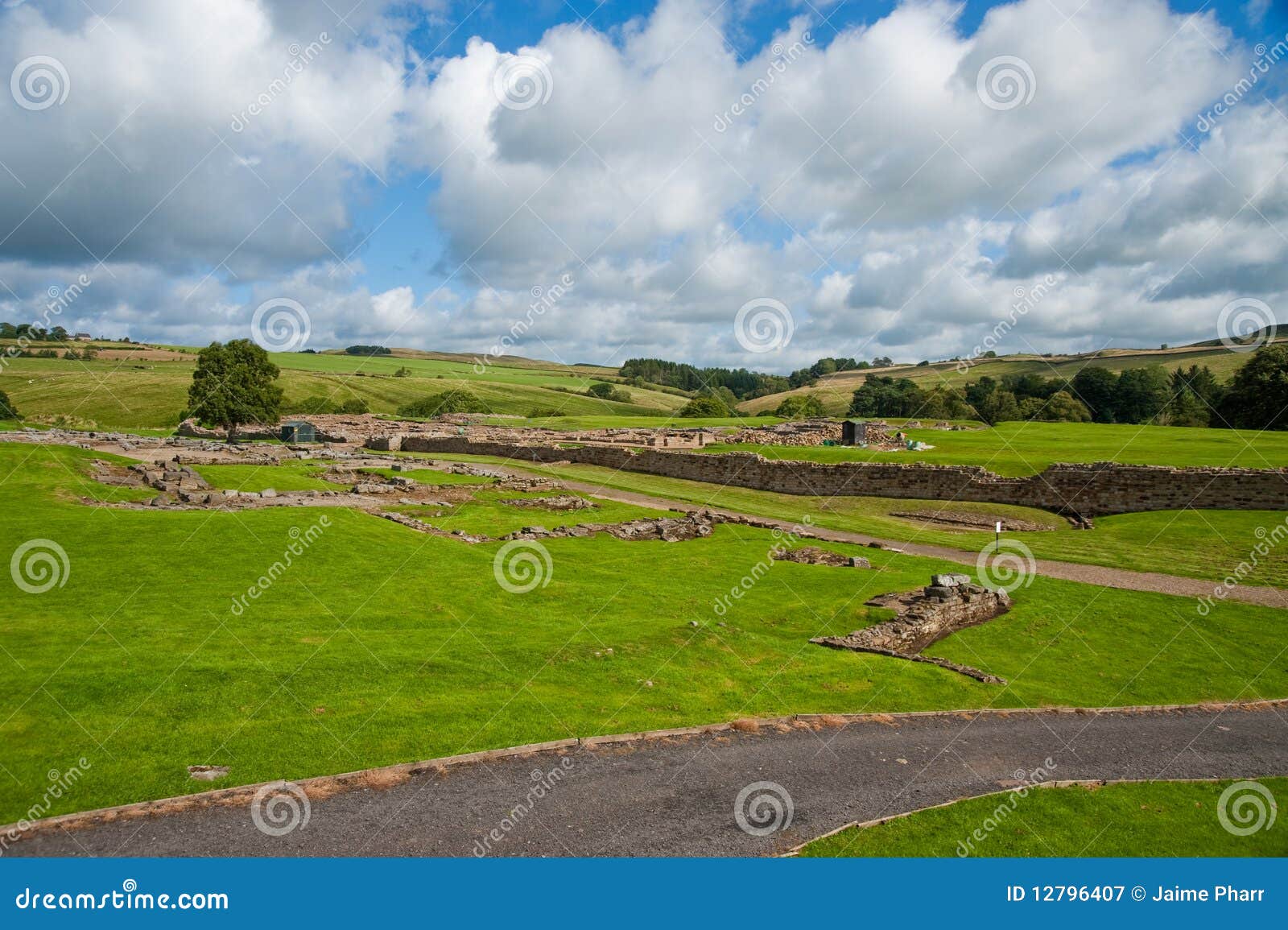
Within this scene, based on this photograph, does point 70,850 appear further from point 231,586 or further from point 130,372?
point 130,372

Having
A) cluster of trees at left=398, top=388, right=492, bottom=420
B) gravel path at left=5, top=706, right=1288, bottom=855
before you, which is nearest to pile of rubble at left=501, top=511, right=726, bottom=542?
gravel path at left=5, top=706, right=1288, bottom=855

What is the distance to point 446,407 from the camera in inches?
4402

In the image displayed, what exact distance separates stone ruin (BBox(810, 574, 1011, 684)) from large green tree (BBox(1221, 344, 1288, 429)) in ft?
179

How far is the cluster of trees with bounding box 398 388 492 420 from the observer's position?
111312 millimetres

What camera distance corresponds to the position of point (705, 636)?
1634cm

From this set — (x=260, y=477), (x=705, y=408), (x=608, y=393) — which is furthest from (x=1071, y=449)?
(x=608, y=393)

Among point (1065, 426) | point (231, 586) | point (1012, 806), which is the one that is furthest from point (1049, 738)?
point (1065, 426)

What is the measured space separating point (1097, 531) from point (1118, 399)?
242 feet

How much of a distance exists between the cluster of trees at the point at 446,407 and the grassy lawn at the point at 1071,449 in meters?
63.3

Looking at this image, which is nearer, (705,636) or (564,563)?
(705,636)

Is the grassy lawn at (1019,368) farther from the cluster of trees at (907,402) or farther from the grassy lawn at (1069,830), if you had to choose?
the grassy lawn at (1069,830)

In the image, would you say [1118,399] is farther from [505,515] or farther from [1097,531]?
[505,515]

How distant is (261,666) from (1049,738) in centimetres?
1341

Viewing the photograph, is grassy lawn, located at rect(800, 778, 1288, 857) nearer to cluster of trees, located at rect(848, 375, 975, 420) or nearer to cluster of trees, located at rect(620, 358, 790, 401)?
cluster of trees, located at rect(848, 375, 975, 420)
